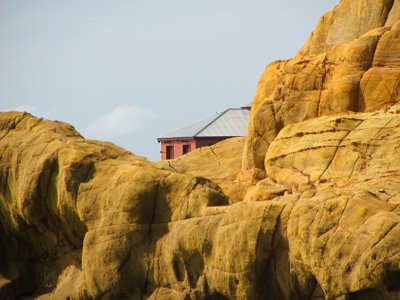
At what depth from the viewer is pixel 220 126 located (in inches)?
3484

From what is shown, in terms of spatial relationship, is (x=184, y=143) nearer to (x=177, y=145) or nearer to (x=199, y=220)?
(x=177, y=145)

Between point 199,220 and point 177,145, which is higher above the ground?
point 177,145

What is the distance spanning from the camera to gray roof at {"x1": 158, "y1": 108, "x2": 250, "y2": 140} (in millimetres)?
87019

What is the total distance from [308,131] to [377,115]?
294cm

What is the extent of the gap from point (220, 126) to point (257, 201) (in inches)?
2288

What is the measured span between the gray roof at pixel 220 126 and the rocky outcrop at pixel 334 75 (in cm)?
4375

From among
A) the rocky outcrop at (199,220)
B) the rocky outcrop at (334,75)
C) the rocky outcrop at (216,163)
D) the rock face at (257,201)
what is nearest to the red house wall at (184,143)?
the rocky outcrop at (216,163)

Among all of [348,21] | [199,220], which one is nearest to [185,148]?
[348,21]

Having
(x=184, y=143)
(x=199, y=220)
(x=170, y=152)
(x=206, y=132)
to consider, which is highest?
(x=206, y=132)

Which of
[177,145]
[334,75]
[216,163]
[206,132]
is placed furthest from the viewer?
[177,145]

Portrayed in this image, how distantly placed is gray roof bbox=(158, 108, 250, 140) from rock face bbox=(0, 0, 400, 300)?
4290 cm

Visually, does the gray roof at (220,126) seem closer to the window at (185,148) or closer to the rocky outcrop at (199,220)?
the window at (185,148)

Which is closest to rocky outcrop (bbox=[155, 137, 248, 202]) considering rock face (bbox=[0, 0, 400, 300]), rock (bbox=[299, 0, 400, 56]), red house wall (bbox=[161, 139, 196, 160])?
rock face (bbox=[0, 0, 400, 300])

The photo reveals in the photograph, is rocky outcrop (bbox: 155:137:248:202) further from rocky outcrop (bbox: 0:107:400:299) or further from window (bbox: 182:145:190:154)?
window (bbox: 182:145:190:154)
